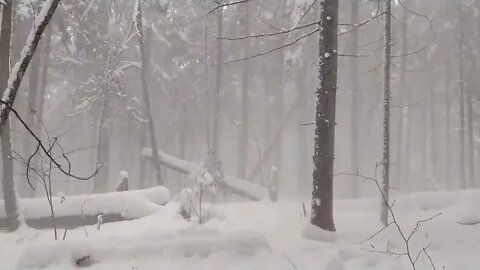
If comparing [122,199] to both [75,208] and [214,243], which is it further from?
[214,243]

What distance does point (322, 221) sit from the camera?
8195 millimetres

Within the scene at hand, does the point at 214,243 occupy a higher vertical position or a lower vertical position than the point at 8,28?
lower

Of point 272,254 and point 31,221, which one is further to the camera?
point 31,221

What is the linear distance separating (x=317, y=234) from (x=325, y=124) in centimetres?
180

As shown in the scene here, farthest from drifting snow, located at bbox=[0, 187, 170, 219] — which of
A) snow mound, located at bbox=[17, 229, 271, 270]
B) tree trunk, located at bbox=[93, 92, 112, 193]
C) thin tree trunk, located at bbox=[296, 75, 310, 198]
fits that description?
thin tree trunk, located at bbox=[296, 75, 310, 198]

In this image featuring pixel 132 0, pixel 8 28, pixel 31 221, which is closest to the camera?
pixel 8 28

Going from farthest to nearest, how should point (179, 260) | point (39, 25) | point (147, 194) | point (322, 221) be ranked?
point (147, 194), point (322, 221), point (179, 260), point (39, 25)

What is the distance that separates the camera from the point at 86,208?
480 inches

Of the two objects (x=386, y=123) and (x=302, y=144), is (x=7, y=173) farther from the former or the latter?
(x=302, y=144)

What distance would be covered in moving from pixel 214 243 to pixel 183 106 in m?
26.1

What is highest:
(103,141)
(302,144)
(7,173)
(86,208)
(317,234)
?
(302,144)

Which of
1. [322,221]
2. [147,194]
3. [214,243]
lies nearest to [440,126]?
[147,194]

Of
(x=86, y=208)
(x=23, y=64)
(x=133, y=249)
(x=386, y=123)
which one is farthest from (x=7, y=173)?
(x=386, y=123)

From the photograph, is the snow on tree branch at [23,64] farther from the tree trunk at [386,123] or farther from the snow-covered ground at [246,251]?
the tree trunk at [386,123]
